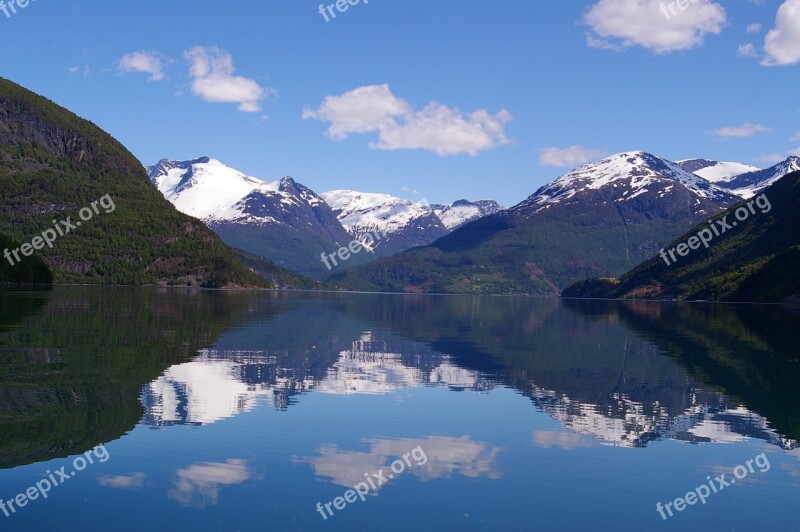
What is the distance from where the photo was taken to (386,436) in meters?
39.1

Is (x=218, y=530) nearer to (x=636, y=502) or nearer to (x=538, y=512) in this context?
(x=538, y=512)

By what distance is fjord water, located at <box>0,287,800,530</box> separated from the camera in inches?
1080

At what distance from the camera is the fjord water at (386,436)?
27.4 metres
